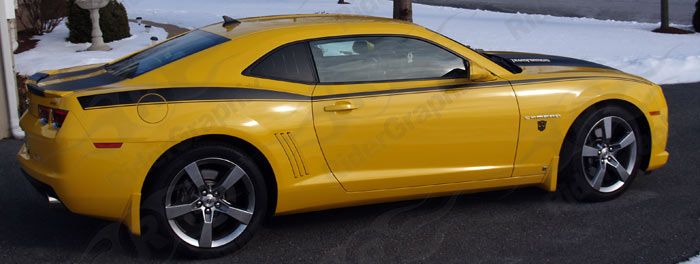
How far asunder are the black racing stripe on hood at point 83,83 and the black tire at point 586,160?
2961mm

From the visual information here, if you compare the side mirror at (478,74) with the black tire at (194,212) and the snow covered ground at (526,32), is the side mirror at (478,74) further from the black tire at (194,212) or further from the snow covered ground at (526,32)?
the snow covered ground at (526,32)

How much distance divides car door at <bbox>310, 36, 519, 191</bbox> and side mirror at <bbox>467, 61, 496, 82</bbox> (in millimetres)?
→ 38

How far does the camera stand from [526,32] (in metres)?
18.2

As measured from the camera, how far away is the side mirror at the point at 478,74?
499 centimetres

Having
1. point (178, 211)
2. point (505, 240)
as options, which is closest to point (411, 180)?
point (505, 240)

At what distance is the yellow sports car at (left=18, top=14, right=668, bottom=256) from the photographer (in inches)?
171

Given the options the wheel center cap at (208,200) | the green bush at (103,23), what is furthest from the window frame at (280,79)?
the green bush at (103,23)

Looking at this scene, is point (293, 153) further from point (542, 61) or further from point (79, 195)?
point (542, 61)

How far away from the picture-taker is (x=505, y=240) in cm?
486

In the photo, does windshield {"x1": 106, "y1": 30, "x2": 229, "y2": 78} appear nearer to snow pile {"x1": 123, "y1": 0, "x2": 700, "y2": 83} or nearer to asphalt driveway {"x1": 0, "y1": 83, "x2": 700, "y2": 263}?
asphalt driveway {"x1": 0, "y1": 83, "x2": 700, "y2": 263}

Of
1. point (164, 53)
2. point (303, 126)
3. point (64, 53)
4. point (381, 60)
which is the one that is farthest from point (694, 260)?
point (64, 53)

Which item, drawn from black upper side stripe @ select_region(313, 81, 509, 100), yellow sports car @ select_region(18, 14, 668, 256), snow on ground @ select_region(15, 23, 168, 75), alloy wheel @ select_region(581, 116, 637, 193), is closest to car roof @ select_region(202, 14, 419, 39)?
yellow sports car @ select_region(18, 14, 668, 256)

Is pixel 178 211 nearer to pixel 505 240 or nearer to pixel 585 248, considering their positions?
pixel 505 240

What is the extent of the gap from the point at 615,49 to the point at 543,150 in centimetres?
1030
